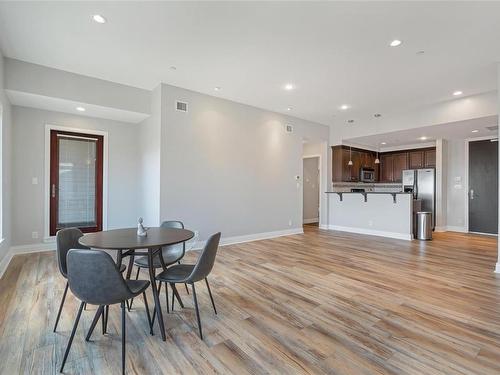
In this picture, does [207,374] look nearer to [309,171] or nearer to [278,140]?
[278,140]

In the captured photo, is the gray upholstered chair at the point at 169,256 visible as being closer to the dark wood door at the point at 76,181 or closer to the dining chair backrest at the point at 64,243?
the dining chair backrest at the point at 64,243

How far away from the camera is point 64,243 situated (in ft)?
8.05

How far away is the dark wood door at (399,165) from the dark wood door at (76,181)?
328 inches

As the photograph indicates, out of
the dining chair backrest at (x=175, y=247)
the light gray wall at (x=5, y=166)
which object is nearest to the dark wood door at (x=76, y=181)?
the light gray wall at (x=5, y=166)

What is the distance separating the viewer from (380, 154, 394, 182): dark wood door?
29.0 ft

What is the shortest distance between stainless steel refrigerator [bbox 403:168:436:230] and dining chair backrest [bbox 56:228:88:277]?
321 inches

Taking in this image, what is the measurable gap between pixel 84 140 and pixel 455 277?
6.62 meters

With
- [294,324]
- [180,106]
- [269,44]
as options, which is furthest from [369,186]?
[294,324]

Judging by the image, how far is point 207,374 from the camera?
1.73 m

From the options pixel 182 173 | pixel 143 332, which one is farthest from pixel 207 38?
pixel 143 332

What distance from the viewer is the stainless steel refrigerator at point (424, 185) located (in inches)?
294

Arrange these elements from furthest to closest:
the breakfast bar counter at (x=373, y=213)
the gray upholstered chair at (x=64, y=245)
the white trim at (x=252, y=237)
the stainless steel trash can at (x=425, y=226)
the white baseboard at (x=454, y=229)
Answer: the white baseboard at (x=454, y=229)
the breakfast bar counter at (x=373, y=213)
the stainless steel trash can at (x=425, y=226)
the white trim at (x=252, y=237)
the gray upholstered chair at (x=64, y=245)

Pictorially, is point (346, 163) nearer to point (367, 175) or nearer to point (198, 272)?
point (367, 175)

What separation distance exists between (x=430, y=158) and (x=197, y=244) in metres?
7.11
